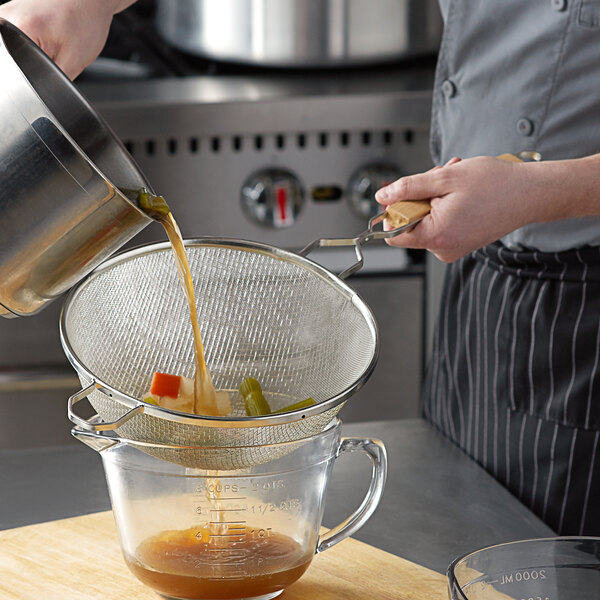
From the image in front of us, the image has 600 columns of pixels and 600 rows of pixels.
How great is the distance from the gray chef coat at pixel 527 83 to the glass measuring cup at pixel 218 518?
0.49 meters

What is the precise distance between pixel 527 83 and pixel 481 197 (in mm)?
227

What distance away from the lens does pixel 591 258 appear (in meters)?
1.05

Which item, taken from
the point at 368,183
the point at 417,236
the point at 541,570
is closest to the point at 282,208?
the point at 368,183

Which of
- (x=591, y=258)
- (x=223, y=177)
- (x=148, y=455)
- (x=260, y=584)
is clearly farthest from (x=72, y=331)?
(x=223, y=177)

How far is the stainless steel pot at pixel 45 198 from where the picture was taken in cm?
67

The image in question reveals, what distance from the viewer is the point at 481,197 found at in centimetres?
92

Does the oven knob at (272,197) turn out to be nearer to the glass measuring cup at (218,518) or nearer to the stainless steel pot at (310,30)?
the stainless steel pot at (310,30)

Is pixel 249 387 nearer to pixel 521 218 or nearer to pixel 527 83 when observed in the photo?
pixel 521 218

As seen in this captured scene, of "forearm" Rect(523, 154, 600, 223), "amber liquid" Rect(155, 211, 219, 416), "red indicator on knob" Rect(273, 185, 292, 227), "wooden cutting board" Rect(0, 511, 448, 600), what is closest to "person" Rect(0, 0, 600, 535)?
"forearm" Rect(523, 154, 600, 223)

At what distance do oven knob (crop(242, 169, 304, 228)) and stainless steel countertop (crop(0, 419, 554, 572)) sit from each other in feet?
2.02

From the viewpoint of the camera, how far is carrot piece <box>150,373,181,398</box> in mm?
820

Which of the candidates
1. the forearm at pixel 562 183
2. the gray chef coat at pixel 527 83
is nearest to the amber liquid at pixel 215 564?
the forearm at pixel 562 183

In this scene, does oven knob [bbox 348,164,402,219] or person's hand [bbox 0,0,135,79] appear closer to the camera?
person's hand [bbox 0,0,135,79]

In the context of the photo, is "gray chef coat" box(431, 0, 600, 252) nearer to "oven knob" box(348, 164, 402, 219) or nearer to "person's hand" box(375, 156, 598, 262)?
"person's hand" box(375, 156, 598, 262)
